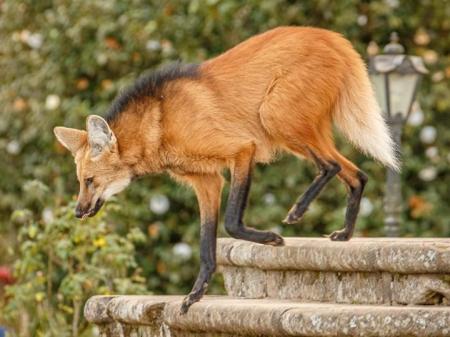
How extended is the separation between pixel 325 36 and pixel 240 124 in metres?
0.61

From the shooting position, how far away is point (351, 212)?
22.8 feet

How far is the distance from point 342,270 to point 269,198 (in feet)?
15.6

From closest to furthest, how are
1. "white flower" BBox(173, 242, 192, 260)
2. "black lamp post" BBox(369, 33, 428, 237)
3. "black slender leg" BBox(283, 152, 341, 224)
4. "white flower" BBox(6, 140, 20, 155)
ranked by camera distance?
1. "black slender leg" BBox(283, 152, 341, 224)
2. "black lamp post" BBox(369, 33, 428, 237)
3. "white flower" BBox(173, 242, 192, 260)
4. "white flower" BBox(6, 140, 20, 155)

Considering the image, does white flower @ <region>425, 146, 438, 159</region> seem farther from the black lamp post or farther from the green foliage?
the green foliage

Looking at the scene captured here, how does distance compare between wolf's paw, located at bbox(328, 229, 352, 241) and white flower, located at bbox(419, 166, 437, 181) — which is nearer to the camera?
wolf's paw, located at bbox(328, 229, 352, 241)

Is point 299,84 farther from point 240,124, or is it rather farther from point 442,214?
point 442,214

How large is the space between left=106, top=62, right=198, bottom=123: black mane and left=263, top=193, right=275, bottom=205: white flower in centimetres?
396

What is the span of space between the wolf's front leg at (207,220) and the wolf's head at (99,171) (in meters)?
0.35

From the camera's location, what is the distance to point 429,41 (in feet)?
36.8

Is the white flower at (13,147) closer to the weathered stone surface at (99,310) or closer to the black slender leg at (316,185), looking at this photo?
the weathered stone surface at (99,310)

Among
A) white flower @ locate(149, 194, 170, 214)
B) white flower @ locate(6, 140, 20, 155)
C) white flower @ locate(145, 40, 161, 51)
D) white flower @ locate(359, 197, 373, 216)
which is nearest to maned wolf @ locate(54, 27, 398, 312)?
white flower @ locate(359, 197, 373, 216)

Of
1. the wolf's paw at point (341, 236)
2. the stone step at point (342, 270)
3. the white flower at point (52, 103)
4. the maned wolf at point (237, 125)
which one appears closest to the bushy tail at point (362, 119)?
the maned wolf at point (237, 125)

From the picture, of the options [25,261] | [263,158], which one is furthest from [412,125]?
[263,158]

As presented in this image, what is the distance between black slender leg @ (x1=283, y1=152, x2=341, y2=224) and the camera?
6.82 metres
